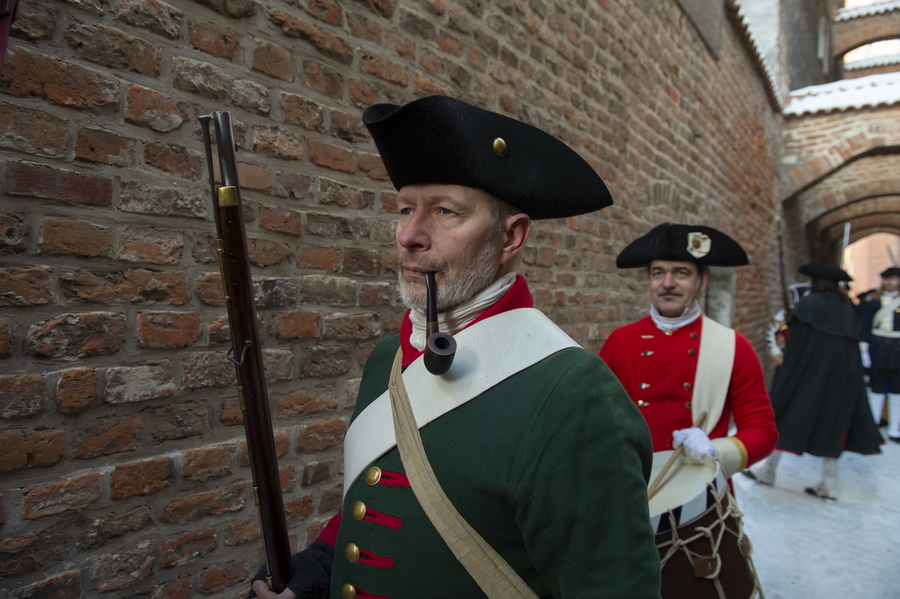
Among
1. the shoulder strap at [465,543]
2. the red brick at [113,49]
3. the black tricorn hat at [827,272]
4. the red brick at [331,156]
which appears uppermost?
the red brick at [113,49]

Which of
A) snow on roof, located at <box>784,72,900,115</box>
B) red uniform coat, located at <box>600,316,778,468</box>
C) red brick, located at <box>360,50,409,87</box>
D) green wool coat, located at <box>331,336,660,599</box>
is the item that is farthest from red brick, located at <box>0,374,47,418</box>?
snow on roof, located at <box>784,72,900,115</box>

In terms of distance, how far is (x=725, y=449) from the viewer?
211 cm

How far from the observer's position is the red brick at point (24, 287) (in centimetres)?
141

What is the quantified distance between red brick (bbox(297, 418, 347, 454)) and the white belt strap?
1022 millimetres

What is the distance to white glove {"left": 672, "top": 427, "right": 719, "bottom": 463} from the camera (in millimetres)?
1949

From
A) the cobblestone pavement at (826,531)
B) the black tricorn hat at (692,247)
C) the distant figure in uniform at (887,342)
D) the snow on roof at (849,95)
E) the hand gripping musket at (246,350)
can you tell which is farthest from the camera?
the snow on roof at (849,95)

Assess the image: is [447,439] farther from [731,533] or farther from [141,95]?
[141,95]

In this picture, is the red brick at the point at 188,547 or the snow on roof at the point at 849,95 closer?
the red brick at the point at 188,547

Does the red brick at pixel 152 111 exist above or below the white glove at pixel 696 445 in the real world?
above

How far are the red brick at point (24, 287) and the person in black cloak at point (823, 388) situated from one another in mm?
5284

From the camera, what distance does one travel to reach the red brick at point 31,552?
1418mm

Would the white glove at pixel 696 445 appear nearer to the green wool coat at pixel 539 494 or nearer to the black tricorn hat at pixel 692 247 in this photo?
the black tricorn hat at pixel 692 247

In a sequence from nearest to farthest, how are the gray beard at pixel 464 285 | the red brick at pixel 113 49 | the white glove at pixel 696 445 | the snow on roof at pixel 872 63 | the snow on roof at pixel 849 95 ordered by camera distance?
the gray beard at pixel 464 285 → the red brick at pixel 113 49 → the white glove at pixel 696 445 → the snow on roof at pixel 849 95 → the snow on roof at pixel 872 63

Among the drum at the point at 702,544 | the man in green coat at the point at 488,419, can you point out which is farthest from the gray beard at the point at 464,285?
the drum at the point at 702,544
